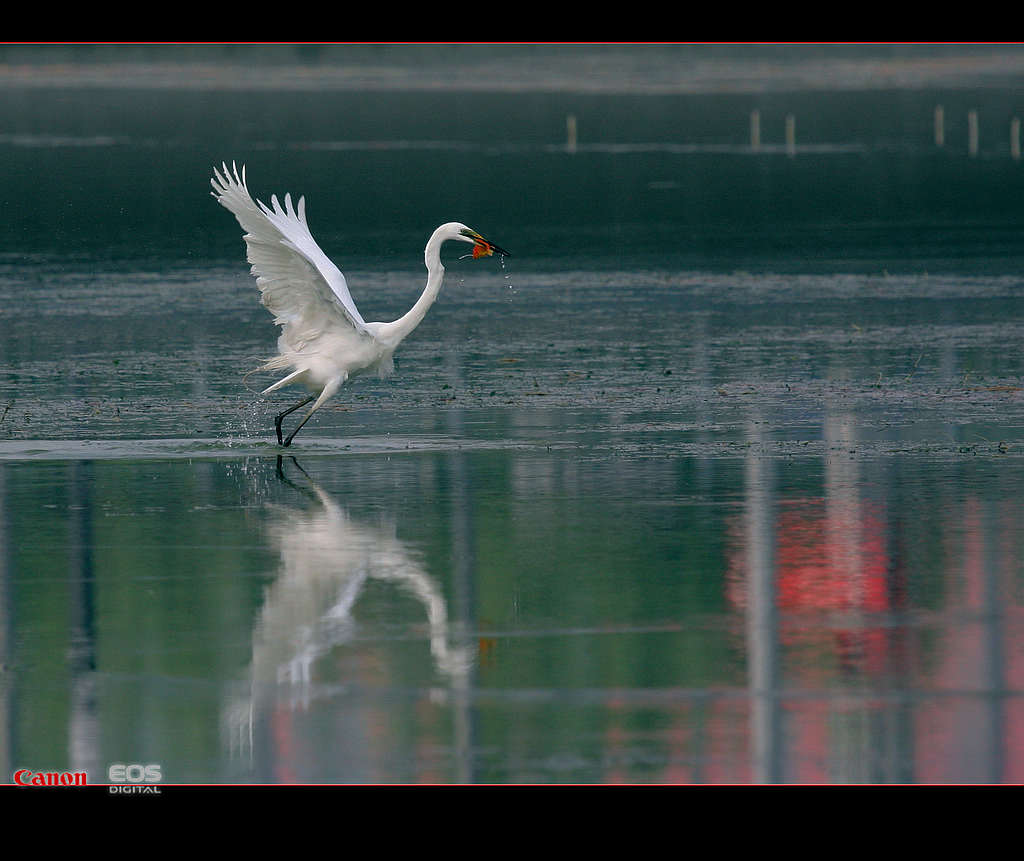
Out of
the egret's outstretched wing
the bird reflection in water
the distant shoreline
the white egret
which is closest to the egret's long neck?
the white egret

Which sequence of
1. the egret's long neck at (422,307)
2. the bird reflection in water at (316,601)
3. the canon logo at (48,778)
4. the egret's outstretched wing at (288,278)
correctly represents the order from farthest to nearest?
the egret's long neck at (422,307) < the egret's outstretched wing at (288,278) < the bird reflection in water at (316,601) < the canon logo at (48,778)

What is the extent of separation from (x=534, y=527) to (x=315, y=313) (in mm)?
3753

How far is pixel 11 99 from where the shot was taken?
99.2 metres

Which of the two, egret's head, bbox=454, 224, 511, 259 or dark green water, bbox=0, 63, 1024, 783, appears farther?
egret's head, bbox=454, 224, 511, 259

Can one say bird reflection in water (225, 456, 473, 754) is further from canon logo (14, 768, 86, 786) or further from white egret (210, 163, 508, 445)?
white egret (210, 163, 508, 445)

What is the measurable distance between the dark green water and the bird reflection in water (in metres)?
0.03

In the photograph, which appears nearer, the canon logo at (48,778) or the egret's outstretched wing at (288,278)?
the canon logo at (48,778)

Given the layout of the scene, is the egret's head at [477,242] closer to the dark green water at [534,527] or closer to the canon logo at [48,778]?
the dark green water at [534,527]

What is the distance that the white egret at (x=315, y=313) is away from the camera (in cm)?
1521

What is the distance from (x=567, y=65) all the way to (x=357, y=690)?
11242 centimetres

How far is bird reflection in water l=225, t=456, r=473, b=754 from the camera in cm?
902

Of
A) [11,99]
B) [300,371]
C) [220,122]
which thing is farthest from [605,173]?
[11,99]

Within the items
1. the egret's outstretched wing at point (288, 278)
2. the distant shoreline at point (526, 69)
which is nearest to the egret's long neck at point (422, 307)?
the egret's outstretched wing at point (288, 278)

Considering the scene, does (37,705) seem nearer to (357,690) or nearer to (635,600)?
(357,690)
